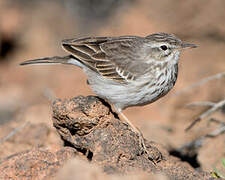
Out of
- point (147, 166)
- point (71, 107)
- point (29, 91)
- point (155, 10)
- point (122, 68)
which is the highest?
point (155, 10)

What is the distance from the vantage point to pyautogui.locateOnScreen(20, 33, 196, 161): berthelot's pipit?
5582 millimetres

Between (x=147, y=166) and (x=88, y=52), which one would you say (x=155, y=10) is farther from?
(x=147, y=166)

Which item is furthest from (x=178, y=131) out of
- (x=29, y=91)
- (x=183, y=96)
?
(x=29, y=91)

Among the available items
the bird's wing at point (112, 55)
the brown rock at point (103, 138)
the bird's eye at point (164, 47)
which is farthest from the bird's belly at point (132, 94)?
the bird's eye at point (164, 47)

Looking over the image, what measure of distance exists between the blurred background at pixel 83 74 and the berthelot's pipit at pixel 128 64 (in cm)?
105

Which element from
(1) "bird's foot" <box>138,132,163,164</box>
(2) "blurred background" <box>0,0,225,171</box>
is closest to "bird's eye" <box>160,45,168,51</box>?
(2) "blurred background" <box>0,0,225,171</box>

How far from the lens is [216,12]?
887 cm

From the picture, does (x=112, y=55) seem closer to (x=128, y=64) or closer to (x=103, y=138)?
(x=128, y=64)

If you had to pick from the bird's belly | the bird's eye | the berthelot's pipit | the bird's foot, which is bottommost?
the bird's foot

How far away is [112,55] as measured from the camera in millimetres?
6059

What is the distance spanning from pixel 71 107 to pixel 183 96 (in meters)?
3.73

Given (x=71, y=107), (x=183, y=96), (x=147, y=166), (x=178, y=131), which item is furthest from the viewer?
(x=183, y=96)

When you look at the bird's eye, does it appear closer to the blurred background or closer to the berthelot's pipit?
the berthelot's pipit

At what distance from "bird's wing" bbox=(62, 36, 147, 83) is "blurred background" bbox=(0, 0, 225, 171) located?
114 cm
